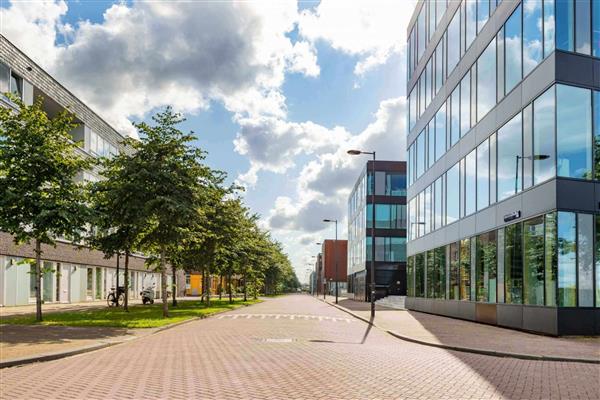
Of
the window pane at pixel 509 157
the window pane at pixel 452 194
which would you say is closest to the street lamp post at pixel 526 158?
the window pane at pixel 509 157

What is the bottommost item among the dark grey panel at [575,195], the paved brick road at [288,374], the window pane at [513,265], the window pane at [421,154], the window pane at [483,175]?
the paved brick road at [288,374]

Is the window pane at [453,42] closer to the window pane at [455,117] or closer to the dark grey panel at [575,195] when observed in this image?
the window pane at [455,117]

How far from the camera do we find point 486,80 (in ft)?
98.8

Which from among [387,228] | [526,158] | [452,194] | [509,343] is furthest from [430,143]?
[387,228]

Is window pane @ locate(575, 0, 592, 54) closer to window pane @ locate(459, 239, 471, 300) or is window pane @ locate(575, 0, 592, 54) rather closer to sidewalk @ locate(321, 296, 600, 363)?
sidewalk @ locate(321, 296, 600, 363)

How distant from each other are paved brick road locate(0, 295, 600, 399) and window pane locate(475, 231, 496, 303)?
11741 mm

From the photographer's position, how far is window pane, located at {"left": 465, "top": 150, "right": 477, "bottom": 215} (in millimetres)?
31875

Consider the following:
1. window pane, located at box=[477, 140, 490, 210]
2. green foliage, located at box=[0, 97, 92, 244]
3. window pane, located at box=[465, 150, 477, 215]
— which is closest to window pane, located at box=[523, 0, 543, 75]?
window pane, located at box=[477, 140, 490, 210]

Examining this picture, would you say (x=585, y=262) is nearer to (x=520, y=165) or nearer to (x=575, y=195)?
(x=575, y=195)

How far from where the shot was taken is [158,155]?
28141mm

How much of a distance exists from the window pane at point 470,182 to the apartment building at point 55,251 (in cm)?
1794

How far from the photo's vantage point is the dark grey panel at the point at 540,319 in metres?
22.1

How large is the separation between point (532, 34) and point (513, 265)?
9.37 m

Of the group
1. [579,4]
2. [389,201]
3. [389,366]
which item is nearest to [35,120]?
[389,366]
